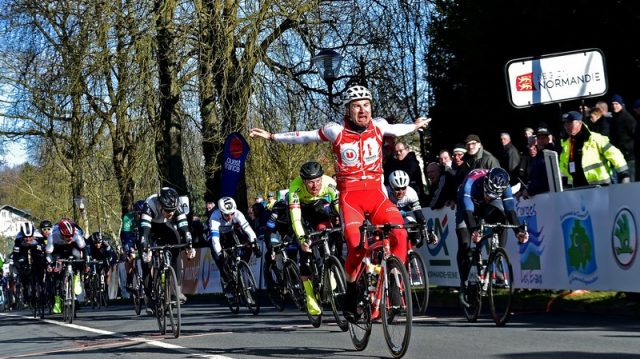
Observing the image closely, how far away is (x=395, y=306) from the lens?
8859 mm

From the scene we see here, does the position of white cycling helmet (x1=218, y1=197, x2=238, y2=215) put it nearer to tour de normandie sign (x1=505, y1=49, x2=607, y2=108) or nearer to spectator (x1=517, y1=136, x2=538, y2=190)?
spectator (x1=517, y1=136, x2=538, y2=190)

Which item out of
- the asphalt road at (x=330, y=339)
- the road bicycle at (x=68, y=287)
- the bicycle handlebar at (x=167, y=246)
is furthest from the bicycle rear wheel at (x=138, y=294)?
the bicycle handlebar at (x=167, y=246)

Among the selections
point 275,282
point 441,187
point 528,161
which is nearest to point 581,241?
point 528,161

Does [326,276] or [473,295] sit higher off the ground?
[326,276]

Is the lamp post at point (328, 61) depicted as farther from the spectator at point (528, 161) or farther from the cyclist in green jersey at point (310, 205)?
the cyclist in green jersey at point (310, 205)

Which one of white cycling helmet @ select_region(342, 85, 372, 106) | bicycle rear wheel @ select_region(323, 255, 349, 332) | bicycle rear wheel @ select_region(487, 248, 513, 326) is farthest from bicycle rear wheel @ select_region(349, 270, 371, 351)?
bicycle rear wheel @ select_region(487, 248, 513, 326)

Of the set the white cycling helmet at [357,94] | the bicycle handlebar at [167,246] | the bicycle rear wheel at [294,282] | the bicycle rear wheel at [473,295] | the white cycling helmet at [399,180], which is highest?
the white cycling helmet at [357,94]

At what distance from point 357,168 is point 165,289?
4.39m

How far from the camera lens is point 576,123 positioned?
14.0 meters

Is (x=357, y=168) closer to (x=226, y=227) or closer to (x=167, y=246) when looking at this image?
(x=167, y=246)

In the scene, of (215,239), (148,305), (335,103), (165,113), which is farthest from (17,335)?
(335,103)

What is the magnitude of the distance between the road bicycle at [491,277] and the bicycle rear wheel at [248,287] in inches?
201

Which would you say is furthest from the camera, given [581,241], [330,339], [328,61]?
[328,61]

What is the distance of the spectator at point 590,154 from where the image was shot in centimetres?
1384
